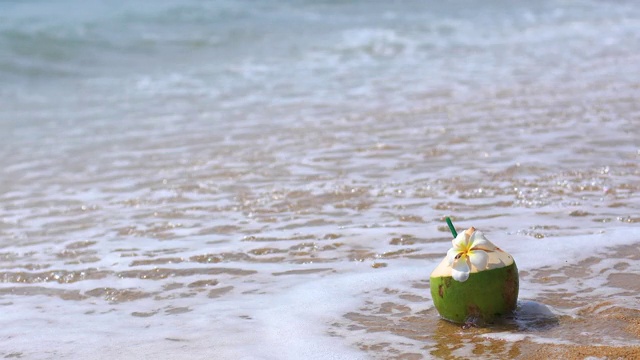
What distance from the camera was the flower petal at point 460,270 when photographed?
2.93m

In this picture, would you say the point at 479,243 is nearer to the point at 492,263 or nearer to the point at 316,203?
the point at 492,263

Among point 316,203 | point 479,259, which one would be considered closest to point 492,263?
point 479,259

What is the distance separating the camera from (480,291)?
2.94 meters

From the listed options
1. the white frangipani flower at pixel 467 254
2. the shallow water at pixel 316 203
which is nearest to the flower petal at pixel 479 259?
the white frangipani flower at pixel 467 254

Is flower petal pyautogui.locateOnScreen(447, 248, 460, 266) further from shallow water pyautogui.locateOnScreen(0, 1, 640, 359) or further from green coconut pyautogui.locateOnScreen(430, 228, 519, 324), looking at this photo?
shallow water pyautogui.locateOnScreen(0, 1, 640, 359)

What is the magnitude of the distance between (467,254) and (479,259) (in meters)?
0.04

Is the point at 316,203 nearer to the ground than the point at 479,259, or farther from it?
farther from it

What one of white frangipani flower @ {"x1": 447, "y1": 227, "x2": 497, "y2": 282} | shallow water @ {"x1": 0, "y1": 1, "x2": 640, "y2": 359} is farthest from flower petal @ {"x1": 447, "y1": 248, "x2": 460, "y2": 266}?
shallow water @ {"x1": 0, "y1": 1, "x2": 640, "y2": 359}

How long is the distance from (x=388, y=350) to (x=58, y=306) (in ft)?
4.68

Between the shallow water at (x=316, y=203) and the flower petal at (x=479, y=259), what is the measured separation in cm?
21

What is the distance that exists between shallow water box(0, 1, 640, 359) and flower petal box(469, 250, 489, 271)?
0.69 ft

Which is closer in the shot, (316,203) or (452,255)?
(452,255)

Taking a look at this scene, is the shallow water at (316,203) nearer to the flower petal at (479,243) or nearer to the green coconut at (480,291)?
the green coconut at (480,291)

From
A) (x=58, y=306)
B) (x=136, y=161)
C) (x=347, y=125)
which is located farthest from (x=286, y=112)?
(x=58, y=306)
